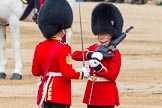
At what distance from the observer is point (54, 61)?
25.2ft

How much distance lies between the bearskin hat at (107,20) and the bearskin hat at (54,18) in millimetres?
434

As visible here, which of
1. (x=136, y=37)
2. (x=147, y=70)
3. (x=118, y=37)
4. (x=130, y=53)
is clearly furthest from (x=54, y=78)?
(x=136, y=37)

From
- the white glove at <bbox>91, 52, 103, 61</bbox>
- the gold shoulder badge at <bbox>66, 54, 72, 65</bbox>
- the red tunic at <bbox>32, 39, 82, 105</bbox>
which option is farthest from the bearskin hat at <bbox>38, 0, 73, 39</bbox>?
the white glove at <bbox>91, 52, 103, 61</bbox>

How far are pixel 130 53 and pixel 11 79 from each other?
4929 mm

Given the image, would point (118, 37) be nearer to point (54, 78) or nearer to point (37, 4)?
point (54, 78)

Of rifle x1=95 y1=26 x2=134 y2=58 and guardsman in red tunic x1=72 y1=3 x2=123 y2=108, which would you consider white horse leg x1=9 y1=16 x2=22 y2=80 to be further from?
rifle x1=95 y1=26 x2=134 y2=58

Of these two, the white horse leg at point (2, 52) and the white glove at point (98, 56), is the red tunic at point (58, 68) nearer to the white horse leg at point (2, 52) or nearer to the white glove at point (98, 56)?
the white glove at point (98, 56)

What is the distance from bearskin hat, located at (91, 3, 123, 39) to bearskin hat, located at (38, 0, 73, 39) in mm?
434

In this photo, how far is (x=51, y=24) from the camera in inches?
305

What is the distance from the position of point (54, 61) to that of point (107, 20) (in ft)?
2.81

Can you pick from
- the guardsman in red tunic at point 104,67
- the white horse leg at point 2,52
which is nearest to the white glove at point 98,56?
the guardsman in red tunic at point 104,67

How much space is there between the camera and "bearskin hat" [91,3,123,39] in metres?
8.10

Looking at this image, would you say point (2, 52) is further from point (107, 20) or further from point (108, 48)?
point (108, 48)

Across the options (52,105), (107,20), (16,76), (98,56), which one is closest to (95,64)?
(98,56)
